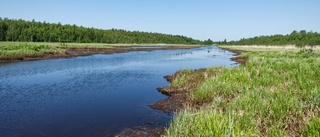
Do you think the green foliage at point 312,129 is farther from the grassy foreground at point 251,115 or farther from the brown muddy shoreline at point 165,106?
the brown muddy shoreline at point 165,106

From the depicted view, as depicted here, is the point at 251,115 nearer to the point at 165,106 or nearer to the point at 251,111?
the point at 251,111

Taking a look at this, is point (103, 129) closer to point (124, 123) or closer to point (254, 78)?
point (124, 123)

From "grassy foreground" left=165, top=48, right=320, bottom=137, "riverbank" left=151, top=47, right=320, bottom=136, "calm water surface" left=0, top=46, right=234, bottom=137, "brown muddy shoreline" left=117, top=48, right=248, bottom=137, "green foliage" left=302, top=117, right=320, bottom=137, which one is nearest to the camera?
"green foliage" left=302, top=117, right=320, bottom=137

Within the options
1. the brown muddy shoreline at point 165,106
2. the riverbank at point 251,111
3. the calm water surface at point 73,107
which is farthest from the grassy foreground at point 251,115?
the calm water surface at point 73,107

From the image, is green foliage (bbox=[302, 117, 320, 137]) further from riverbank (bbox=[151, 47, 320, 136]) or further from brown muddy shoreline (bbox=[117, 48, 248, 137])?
brown muddy shoreline (bbox=[117, 48, 248, 137])

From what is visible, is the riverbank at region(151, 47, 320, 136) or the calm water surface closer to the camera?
the riverbank at region(151, 47, 320, 136)

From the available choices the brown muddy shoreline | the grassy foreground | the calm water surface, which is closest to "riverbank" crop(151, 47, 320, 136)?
the grassy foreground

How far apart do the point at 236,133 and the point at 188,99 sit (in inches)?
341

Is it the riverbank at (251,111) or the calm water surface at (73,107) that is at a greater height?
the riverbank at (251,111)

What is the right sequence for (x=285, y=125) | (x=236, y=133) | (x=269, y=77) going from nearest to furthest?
(x=236, y=133)
(x=285, y=125)
(x=269, y=77)

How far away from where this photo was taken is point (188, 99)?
1545cm

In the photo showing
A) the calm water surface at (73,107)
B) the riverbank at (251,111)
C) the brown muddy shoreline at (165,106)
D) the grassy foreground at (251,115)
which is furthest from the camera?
the calm water surface at (73,107)

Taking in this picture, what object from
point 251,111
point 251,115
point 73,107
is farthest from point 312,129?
point 73,107

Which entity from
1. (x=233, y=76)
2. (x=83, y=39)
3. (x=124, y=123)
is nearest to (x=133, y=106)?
(x=124, y=123)
